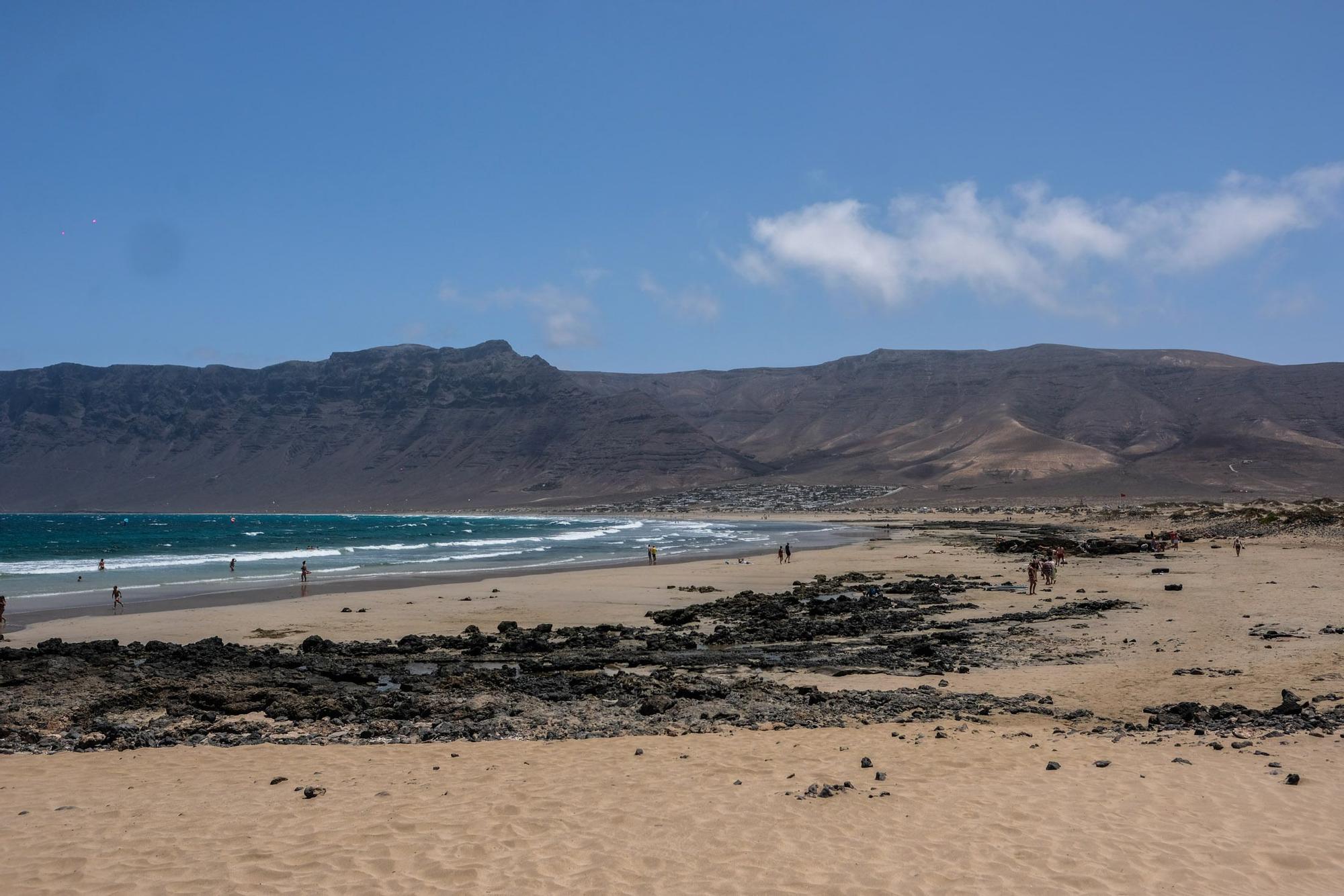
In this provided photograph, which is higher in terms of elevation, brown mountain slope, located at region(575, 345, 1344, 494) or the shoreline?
brown mountain slope, located at region(575, 345, 1344, 494)

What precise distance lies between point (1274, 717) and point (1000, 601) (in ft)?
46.6

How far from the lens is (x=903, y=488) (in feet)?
463

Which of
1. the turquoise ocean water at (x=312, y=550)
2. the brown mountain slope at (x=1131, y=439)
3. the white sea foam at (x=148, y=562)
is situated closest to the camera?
the turquoise ocean water at (x=312, y=550)

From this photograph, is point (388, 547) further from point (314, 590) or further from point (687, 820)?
point (687, 820)

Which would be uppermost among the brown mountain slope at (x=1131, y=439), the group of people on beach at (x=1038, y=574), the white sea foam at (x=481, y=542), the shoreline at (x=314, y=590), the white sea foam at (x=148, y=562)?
the brown mountain slope at (x=1131, y=439)

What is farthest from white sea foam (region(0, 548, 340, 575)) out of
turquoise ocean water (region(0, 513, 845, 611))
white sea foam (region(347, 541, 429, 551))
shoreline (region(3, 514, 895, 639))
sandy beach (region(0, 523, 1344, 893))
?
sandy beach (region(0, 523, 1344, 893))

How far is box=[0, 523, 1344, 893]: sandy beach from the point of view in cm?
616

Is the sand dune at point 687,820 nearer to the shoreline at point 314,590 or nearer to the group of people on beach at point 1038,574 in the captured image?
the group of people on beach at point 1038,574

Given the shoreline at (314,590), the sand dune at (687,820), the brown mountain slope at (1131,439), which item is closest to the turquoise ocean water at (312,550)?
the shoreline at (314,590)

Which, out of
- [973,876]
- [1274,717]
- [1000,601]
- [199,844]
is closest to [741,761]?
[973,876]

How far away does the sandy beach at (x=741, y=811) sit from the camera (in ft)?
20.2

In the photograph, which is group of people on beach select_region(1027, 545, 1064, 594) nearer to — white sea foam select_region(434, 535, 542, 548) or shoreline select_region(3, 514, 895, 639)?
shoreline select_region(3, 514, 895, 639)

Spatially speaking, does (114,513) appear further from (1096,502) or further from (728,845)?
(728,845)

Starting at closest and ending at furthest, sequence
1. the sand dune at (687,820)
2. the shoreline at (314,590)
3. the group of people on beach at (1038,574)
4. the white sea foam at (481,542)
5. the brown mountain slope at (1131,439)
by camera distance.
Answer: the sand dune at (687,820)
the group of people on beach at (1038,574)
the shoreline at (314,590)
the white sea foam at (481,542)
the brown mountain slope at (1131,439)
